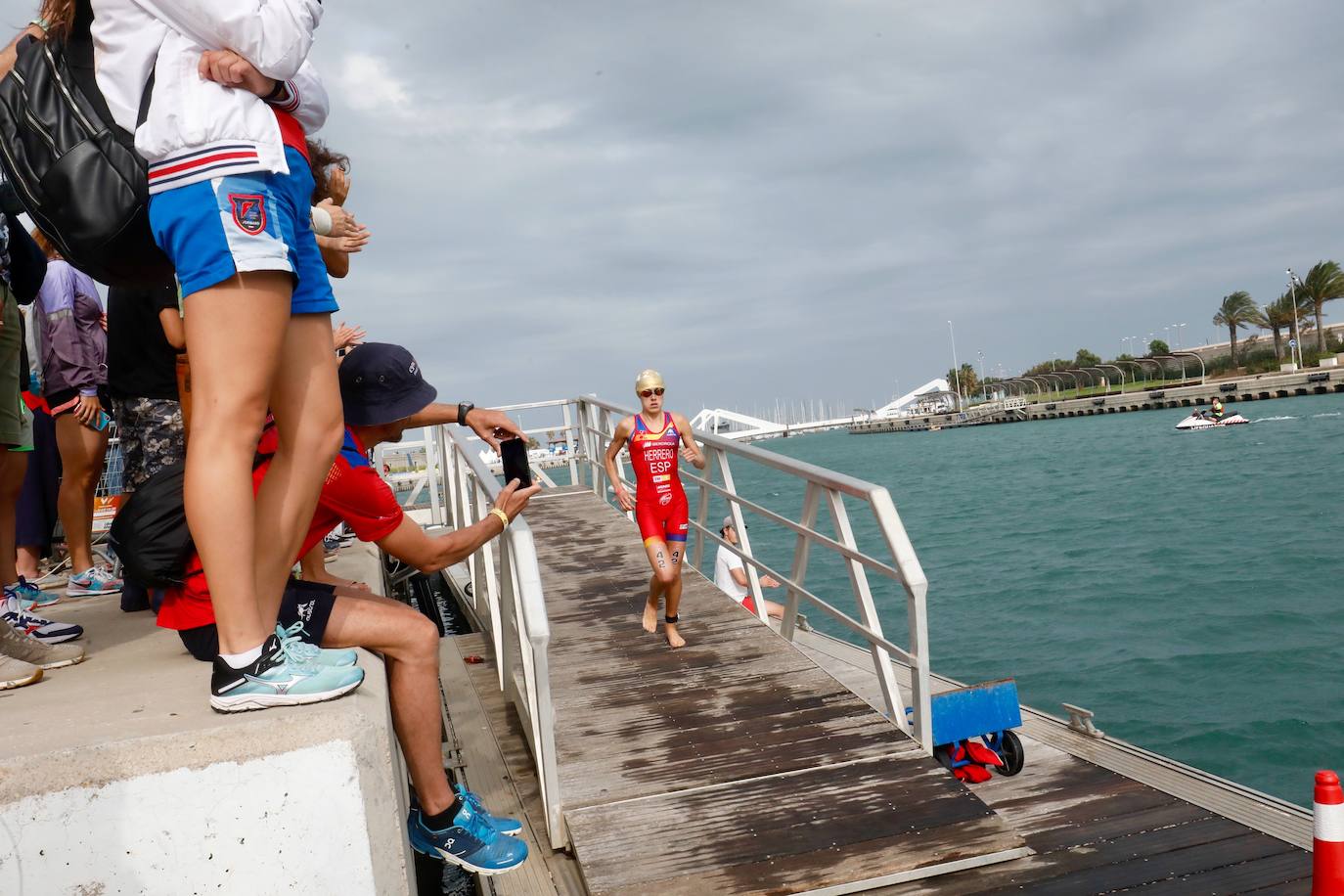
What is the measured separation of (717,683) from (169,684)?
133 inches

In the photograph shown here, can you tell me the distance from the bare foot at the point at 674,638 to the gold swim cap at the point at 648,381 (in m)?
1.59

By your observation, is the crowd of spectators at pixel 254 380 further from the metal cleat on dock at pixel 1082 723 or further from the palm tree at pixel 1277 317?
the palm tree at pixel 1277 317

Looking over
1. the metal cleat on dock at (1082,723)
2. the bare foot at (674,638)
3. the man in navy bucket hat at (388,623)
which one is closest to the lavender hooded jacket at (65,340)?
the man in navy bucket hat at (388,623)

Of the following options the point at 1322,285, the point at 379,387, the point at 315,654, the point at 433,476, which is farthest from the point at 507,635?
the point at 1322,285

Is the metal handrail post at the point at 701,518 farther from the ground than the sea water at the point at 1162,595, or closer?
farther from the ground

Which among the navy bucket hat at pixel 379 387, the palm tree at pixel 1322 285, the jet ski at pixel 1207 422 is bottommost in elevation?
the jet ski at pixel 1207 422

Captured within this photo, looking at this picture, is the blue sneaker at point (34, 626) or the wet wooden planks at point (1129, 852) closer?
the blue sneaker at point (34, 626)

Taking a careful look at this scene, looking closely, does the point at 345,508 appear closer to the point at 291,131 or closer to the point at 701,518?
the point at 291,131

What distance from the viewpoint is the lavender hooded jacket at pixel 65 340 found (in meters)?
4.67

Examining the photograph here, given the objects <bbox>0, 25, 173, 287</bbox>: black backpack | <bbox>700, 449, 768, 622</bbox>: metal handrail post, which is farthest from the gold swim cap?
<bbox>0, 25, 173, 287</bbox>: black backpack

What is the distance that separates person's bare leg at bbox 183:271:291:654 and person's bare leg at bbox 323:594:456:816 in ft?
1.43

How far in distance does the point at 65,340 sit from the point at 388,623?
326 centimetres

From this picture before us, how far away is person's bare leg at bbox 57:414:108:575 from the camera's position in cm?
475

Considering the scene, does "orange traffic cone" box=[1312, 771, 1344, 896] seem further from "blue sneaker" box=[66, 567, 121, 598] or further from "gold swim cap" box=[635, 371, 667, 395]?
"blue sneaker" box=[66, 567, 121, 598]
